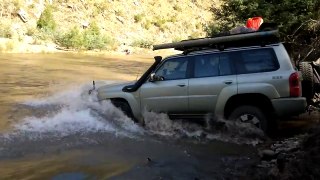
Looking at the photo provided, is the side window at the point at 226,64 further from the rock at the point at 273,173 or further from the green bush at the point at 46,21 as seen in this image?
the green bush at the point at 46,21

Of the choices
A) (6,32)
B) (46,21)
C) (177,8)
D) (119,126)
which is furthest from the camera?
(177,8)

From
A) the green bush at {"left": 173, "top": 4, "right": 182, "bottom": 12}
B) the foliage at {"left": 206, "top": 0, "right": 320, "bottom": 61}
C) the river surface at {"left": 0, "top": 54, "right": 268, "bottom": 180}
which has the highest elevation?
the green bush at {"left": 173, "top": 4, "right": 182, "bottom": 12}

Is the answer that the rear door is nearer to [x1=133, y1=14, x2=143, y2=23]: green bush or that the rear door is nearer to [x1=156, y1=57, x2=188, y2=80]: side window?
[x1=156, y1=57, x2=188, y2=80]: side window

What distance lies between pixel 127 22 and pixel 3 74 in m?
34.2

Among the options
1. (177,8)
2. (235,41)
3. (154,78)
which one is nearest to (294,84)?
(235,41)

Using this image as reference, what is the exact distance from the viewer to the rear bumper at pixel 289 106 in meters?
7.59

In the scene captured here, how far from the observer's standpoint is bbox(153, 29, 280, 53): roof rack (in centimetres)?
780

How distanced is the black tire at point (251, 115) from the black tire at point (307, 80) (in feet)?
3.89

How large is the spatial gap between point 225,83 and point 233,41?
768 mm

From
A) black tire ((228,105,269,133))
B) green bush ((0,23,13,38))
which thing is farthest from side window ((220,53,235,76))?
green bush ((0,23,13,38))

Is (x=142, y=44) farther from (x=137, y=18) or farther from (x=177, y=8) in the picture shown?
(x=177, y=8)

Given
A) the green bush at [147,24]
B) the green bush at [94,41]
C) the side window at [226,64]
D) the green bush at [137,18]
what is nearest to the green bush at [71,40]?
the green bush at [94,41]

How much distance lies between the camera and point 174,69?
28.7 ft

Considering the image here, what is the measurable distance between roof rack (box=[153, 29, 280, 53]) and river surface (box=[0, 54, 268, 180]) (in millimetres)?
1413
